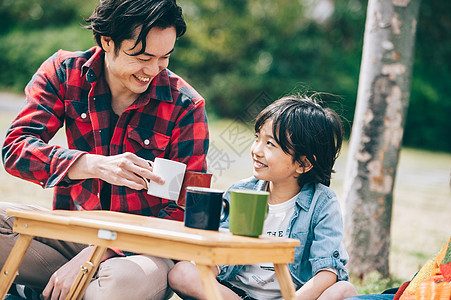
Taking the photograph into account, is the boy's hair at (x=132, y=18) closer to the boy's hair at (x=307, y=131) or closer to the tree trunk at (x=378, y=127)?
the boy's hair at (x=307, y=131)

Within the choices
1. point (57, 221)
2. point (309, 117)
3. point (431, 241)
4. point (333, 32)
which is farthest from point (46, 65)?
point (333, 32)

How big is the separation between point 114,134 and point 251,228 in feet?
3.41

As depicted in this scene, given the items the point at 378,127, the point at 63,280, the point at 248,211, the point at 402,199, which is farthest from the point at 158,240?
the point at 402,199

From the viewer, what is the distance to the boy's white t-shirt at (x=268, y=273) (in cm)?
250

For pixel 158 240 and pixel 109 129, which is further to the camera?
pixel 109 129

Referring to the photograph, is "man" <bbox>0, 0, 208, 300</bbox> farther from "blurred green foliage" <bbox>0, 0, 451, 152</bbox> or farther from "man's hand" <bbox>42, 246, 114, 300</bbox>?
"blurred green foliage" <bbox>0, 0, 451, 152</bbox>

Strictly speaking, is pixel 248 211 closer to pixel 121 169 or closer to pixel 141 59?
pixel 121 169

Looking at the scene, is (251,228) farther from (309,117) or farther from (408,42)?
(408,42)

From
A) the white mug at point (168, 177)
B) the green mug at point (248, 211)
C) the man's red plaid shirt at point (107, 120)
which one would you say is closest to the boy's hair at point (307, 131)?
the man's red plaid shirt at point (107, 120)

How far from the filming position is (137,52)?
252 cm

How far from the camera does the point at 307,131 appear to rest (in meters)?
2.61

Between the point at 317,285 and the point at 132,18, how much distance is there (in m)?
1.41

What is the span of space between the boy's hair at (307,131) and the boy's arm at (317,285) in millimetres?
502

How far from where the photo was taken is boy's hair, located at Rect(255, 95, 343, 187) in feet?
8.52
